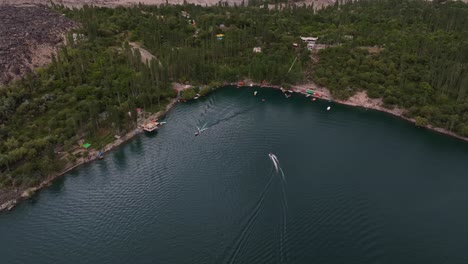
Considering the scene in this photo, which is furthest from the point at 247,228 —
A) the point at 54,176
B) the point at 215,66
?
the point at 215,66

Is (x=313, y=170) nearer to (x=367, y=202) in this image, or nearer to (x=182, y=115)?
(x=367, y=202)

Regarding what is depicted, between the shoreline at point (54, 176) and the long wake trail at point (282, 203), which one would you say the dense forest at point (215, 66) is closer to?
the shoreline at point (54, 176)

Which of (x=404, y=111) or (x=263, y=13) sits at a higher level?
(x=263, y=13)

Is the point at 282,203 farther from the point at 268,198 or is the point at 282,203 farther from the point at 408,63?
the point at 408,63

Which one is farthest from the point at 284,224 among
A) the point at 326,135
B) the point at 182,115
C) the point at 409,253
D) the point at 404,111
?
the point at 404,111

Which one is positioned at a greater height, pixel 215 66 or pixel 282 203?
pixel 215 66

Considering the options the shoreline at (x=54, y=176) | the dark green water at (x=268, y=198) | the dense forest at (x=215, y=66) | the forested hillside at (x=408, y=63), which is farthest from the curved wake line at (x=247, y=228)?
the forested hillside at (x=408, y=63)

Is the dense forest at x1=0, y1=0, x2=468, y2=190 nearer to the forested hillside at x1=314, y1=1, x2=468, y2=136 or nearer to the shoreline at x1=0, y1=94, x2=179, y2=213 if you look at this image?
the forested hillside at x1=314, y1=1, x2=468, y2=136
